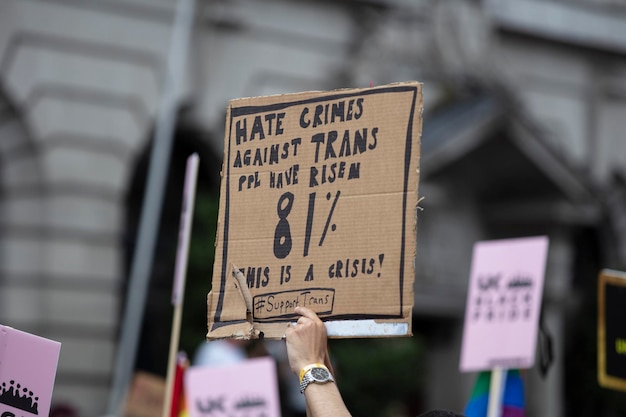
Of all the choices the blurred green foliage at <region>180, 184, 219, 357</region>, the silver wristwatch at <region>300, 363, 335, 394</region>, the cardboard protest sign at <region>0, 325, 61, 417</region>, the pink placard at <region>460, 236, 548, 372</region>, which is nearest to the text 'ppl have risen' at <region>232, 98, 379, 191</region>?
the silver wristwatch at <region>300, 363, 335, 394</region>

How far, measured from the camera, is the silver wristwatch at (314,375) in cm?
385

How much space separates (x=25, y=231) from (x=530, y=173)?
6.82 metres

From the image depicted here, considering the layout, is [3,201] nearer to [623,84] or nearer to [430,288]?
[430,288]

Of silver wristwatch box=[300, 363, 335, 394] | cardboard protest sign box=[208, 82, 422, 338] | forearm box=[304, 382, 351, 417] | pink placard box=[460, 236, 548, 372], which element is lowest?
forearm box=[304, 382, 351, 417]

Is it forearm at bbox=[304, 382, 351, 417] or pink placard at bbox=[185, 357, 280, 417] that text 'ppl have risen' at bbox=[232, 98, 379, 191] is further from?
pink placard at bbox=[185, 357, 280, 417]

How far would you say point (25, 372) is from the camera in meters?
4.41

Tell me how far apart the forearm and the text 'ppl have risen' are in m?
0.79

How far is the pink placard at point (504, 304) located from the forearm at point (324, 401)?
3.40 metres

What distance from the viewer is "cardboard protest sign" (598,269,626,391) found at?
6.81 m

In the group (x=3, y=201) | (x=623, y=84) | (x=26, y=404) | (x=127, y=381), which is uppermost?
(x=623, y=84)

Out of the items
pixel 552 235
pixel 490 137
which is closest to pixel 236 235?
pixel 490 137

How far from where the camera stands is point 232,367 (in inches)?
293

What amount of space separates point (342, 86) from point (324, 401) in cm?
1243

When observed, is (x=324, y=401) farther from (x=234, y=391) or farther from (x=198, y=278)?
(x=198, y=278)
